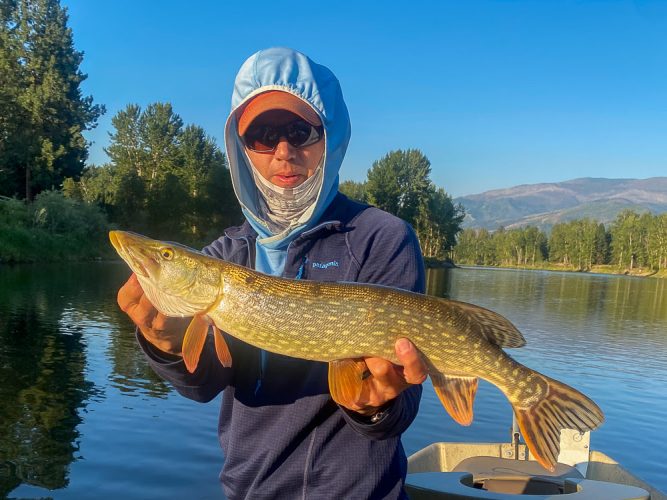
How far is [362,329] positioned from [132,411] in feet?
29.0

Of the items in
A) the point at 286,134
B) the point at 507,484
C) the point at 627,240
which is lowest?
the point at 507,484

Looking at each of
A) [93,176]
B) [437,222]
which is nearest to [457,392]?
[93,176]

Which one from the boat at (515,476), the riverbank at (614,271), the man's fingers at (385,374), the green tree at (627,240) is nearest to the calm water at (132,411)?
the boat at (515,476)

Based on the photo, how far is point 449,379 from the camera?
2715 millimetres

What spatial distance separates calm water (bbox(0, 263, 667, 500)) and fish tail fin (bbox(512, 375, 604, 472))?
592cm

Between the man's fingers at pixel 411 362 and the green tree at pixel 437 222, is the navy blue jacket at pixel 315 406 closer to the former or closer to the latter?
the man's fingers at pixel 411 362

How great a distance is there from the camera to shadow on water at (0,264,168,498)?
26.6ft

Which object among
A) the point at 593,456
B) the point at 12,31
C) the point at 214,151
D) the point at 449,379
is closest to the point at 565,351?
the point at 593,456

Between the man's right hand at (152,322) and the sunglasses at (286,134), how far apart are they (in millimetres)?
926

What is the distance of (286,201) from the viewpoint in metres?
3.04

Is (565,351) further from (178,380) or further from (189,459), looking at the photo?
(178,380)

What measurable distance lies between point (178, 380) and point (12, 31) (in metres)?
50.0

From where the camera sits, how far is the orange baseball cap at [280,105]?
291cm

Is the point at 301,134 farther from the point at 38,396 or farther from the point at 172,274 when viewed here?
the point at 38,396
